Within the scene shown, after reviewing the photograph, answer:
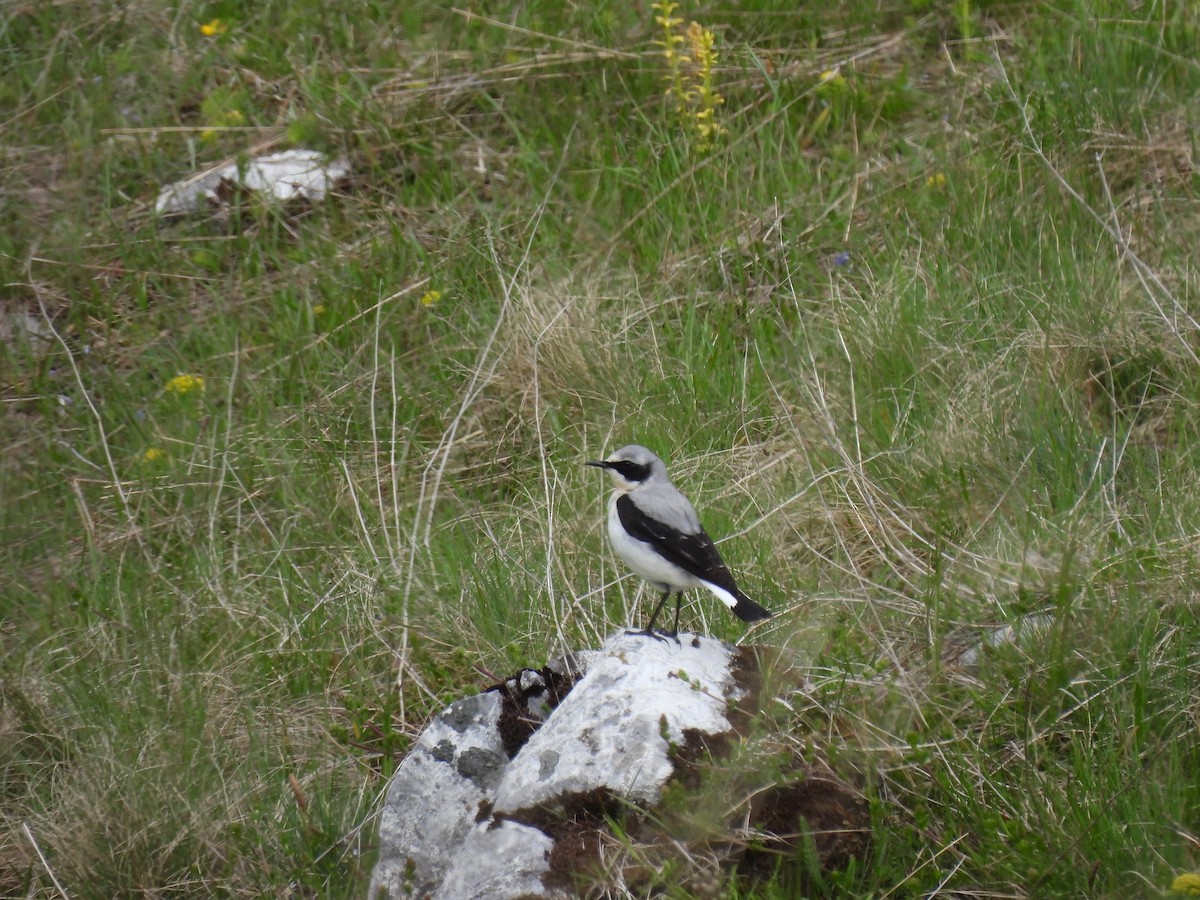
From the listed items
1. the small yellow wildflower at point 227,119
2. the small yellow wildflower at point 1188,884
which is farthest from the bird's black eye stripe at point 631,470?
the small yellow wildflower at point 227,119

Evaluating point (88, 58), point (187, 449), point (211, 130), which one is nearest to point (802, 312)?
point (187, 449)

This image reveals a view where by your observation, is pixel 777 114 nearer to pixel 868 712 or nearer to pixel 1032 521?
pixel 1032 521

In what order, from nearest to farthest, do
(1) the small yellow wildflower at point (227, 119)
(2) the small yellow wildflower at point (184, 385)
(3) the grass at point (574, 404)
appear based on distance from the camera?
1. (3) the grass at point (574, 404)
2. (2) the small yellow wildflower at point (184, 385)
3. (1) the small yellow wildflower at point (227, 119)

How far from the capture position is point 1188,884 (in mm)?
2785

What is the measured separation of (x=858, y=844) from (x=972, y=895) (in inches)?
10.7

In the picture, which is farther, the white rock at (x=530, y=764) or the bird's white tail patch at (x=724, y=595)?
the bird's white tail patch at (x=724, y=595)

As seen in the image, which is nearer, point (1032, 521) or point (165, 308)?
point (1032, 521)

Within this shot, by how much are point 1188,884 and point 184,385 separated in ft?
15.3

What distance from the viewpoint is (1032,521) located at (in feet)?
13.4

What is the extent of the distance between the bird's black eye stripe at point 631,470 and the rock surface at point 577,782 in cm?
89

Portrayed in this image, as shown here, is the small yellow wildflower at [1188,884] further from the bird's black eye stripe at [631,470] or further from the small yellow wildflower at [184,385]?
the small yellow wildflower at [184,385]

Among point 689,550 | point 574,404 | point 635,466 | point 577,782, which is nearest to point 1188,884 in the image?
point 577,782

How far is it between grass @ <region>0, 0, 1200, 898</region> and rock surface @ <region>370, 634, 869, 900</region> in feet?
0.61

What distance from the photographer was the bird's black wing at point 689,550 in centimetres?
385
